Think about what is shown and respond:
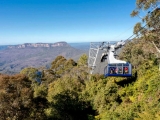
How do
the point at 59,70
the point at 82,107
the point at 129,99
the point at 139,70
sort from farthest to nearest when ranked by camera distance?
1. the point at 59,70
2. the point at 139,70
3. the point at 82,107
4. the point at 129,99

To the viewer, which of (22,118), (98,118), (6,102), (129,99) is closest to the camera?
(6,102)

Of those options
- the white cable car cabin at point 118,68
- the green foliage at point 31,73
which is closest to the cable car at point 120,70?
the white cable car cabin at point 118,68

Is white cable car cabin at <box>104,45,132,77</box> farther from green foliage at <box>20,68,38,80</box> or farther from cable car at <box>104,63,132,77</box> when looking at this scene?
green foliage at <box>20,68,38,80</box>

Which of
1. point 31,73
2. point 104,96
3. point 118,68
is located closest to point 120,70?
point 118,68

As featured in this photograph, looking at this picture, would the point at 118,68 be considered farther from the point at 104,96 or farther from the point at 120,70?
the point at 104,96

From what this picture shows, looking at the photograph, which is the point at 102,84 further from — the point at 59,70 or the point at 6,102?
the point at 59,70

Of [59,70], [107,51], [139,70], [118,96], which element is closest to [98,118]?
[118,96]

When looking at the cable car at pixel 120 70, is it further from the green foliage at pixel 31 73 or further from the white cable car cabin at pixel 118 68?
the green foliage at pixel 31 73
